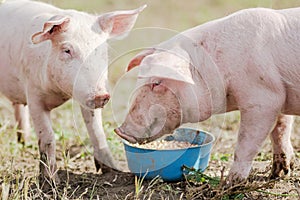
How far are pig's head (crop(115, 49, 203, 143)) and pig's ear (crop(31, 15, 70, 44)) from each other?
1.87 feet

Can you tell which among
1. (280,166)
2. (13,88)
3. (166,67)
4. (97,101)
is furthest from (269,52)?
(13,88)

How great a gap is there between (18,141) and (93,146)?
3.72 feet

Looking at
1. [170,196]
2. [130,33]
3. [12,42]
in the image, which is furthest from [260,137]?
[12,42]

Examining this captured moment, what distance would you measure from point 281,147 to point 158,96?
109 cm

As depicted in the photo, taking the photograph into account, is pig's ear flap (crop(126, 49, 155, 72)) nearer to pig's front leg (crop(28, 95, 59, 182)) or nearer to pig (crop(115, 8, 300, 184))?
pig (crop(115, 8, 300, 184))

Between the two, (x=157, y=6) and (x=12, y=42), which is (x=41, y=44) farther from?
(x=157, y=6)

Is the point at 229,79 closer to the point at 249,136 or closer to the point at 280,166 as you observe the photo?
the point at 249,136

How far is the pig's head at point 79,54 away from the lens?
3.88m

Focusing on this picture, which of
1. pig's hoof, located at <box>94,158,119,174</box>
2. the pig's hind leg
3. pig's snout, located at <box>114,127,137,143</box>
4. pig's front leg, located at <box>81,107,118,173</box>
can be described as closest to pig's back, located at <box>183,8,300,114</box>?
pig's snout, located at <box>114,127,137,143</box>

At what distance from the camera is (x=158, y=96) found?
3816mm

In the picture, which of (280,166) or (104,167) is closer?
(280,166)

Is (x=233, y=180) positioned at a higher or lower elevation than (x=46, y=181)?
higher

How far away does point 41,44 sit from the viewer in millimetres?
4305

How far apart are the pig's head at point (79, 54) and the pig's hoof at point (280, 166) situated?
136cm
